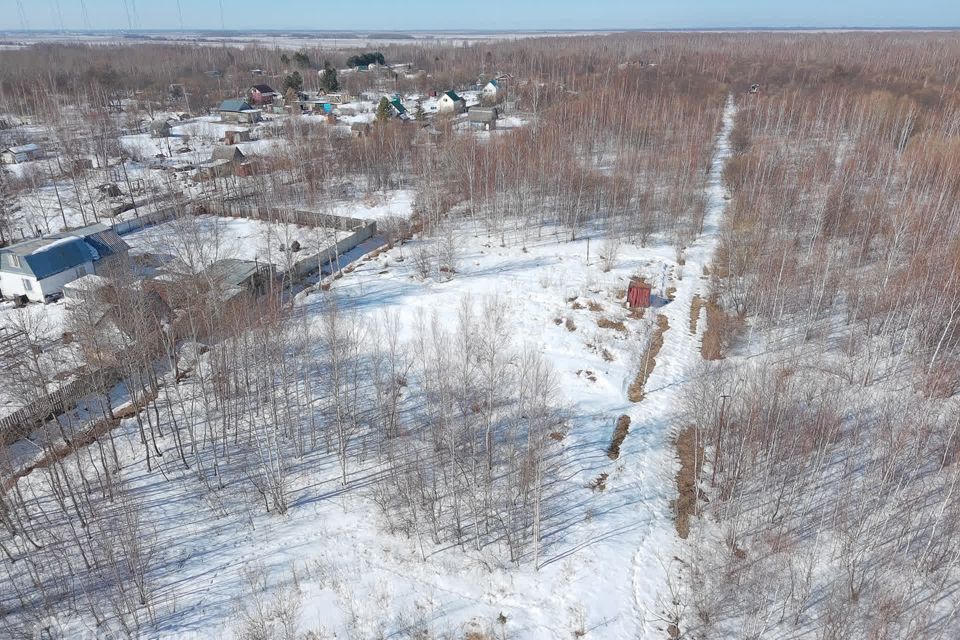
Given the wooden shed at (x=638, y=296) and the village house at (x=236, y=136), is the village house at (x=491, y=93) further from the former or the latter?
the wooden shed at (x=638, y=296)

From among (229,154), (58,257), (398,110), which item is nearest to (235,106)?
(398,110)

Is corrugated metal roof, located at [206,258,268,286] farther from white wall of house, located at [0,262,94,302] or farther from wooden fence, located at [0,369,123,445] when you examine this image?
white wall of house, located at [0,262,94,302]

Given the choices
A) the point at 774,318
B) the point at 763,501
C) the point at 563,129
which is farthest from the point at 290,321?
the point at 563,129

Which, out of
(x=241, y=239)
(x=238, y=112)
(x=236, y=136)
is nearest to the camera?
(x=241, y=239)

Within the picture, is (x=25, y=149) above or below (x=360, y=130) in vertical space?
below

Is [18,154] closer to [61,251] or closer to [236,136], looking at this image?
[236,136]

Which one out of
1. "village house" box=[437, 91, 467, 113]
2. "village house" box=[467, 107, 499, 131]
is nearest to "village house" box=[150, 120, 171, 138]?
"village house" box=[437, 91, 467, 113]
